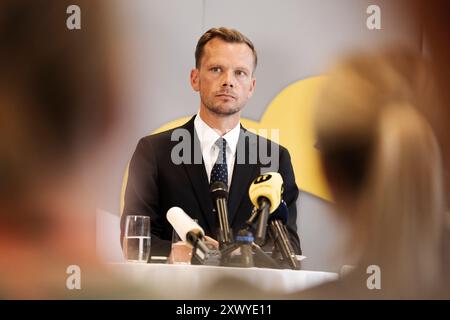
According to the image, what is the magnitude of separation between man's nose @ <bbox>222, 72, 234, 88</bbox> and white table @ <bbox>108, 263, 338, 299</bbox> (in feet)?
4.47

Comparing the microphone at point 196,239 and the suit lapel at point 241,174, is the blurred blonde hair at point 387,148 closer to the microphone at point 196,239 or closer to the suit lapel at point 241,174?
the suit lapel at point 241,174

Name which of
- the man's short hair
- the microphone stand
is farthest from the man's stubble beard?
the microphone stand

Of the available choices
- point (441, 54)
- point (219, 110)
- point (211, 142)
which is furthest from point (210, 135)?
point (441, 54)

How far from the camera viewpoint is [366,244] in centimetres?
452

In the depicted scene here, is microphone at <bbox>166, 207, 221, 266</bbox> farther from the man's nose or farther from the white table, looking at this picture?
the man's nose

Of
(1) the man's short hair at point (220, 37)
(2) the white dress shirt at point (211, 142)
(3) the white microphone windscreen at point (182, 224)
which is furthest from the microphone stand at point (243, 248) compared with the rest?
(1) the man's short hair at point (220, 37)

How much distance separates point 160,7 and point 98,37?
17.1 inches

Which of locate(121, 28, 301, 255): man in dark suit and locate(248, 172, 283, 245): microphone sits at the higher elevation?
locate(121, 28, 301, 255): man in dark suit

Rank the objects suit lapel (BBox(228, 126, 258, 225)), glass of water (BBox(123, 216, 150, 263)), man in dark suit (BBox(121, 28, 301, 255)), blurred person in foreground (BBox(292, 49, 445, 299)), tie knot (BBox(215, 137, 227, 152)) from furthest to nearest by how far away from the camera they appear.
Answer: blurred person in foreground (BBox(292, 49, 445, 299)), tie knot (BBox(215, 137, 227, 152)), man in dark suit (BBox(121, 28, 301, 255)), suit lapel (BBox(228, 126, 258, 225)), glass of water (BBox(123, 216, 150, 263))

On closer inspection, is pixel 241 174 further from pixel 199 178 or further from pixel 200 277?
pixel 200 277

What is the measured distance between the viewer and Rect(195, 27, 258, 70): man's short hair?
4.53 metres
